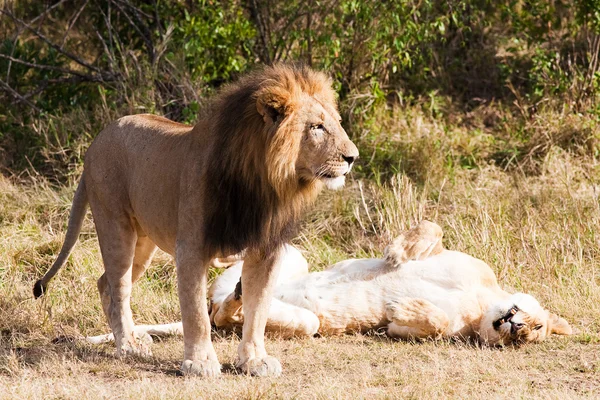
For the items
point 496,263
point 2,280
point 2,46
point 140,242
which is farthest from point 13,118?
point 496,263

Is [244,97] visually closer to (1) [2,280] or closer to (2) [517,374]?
(2) [517,374]

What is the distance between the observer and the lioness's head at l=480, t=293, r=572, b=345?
4.99 m

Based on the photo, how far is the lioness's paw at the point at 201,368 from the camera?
4309 millimetres

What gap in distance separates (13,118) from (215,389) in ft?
19.0

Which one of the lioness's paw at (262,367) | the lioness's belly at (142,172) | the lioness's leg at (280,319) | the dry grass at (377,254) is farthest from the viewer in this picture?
the lioness's leg at (280,319)

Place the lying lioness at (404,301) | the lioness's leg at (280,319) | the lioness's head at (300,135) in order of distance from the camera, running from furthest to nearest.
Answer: the lioness's leg at (280,319) → the lying lioness at (404,301) → the lioness's head at (300,135)

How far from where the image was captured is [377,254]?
6.88 meters

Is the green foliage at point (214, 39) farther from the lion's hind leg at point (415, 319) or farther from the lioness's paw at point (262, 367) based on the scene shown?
the lioness's paw at point (262, 367)

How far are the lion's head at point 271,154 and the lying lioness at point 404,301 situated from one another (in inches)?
35.4

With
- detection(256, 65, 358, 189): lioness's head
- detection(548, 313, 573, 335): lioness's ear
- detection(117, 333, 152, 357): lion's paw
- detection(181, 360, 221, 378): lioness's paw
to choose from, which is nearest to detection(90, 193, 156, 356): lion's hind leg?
detection(117, 333, 152, 357): lion's paw

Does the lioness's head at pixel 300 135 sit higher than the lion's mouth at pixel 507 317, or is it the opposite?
the lioness's head at pixel 300 135

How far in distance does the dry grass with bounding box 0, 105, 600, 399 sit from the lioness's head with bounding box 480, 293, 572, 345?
10 cm

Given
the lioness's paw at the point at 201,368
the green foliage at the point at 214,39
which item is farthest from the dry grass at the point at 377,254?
the green foliage at the point at 214,39

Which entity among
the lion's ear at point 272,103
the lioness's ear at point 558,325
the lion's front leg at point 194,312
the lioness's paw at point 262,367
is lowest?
the lioness's ear at point 558,325
